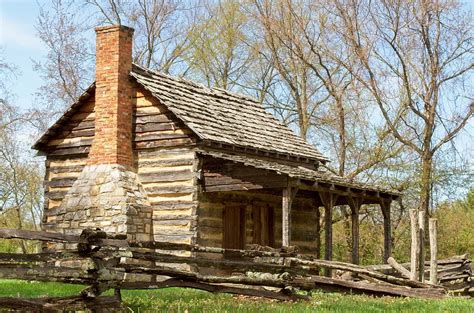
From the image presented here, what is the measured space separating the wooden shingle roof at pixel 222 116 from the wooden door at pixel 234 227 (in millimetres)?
2011

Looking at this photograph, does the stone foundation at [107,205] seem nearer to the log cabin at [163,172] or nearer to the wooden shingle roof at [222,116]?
the log cabin at [163,172]

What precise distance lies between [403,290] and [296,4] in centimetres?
1963

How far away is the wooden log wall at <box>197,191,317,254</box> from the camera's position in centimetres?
2278

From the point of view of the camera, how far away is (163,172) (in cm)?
2333

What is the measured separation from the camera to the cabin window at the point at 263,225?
25.0 m

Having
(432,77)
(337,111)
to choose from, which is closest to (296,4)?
(337,111)

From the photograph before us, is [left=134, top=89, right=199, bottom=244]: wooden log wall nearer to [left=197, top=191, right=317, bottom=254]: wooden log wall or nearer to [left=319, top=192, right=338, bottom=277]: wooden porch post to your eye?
[left=197, top=191, right=317, bottom=254]: wooden log wall

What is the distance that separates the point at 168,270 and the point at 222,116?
12433 mm

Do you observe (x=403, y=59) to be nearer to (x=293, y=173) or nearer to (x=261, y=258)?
(x=293, y=173)

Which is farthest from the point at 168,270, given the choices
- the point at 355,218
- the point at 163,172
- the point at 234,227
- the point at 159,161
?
the point at 355,218

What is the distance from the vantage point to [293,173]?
21281mm

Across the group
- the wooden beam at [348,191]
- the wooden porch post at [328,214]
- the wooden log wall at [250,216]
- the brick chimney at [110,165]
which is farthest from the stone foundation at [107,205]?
the wooden porch post at [328,214]

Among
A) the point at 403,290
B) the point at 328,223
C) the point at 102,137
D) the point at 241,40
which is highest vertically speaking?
the point at 241,40

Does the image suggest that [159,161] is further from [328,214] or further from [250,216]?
[328,214]
